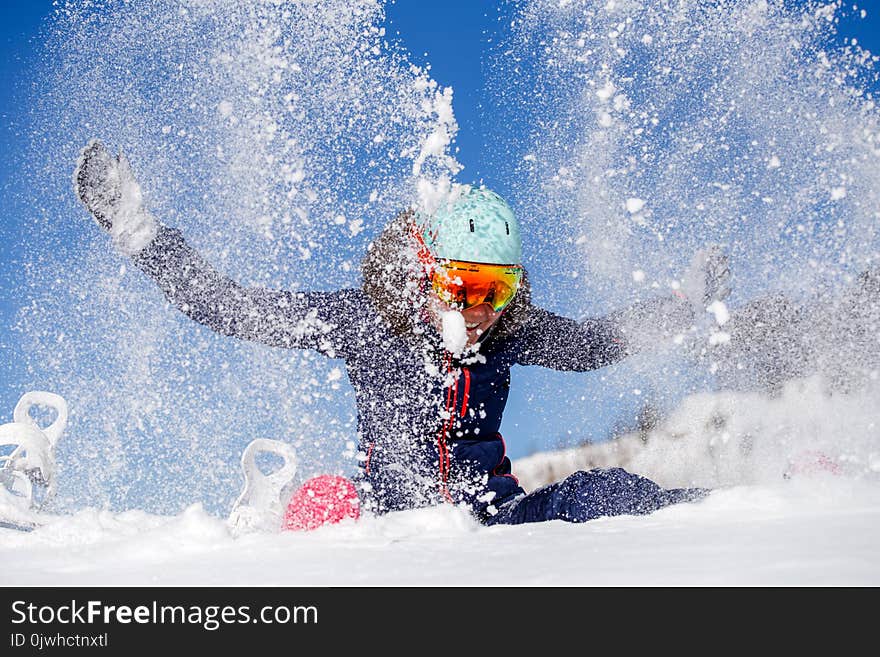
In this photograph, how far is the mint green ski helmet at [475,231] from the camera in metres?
3.76

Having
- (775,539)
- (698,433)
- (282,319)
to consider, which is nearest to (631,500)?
(775,539)

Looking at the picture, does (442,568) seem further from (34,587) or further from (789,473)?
(789,473)

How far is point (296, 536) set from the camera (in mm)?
2684

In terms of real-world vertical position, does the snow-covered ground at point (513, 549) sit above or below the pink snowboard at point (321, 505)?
below

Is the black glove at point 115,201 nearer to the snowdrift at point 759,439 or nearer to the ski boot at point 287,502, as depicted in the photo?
the ski boot at point 287,502

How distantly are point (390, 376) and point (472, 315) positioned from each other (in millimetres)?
717

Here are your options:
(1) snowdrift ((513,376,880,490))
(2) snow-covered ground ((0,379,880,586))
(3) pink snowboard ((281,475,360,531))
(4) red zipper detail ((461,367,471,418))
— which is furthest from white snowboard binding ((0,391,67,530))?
(1) snowdrift ((513,376,880,490))

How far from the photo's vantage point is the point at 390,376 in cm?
431

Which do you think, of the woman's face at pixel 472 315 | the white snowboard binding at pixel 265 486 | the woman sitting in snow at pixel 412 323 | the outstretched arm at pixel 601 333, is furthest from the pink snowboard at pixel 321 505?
the outstretched arm at pixel 601 333

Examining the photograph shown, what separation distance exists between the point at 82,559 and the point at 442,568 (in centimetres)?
126

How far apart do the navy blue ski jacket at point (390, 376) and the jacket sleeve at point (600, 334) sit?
269 millimetres

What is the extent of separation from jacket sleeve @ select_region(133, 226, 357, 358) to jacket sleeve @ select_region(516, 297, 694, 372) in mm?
1286

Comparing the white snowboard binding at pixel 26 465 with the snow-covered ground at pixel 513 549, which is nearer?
the snow-covered ground at pixel 513 549

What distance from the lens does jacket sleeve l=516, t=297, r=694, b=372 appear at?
472cm
